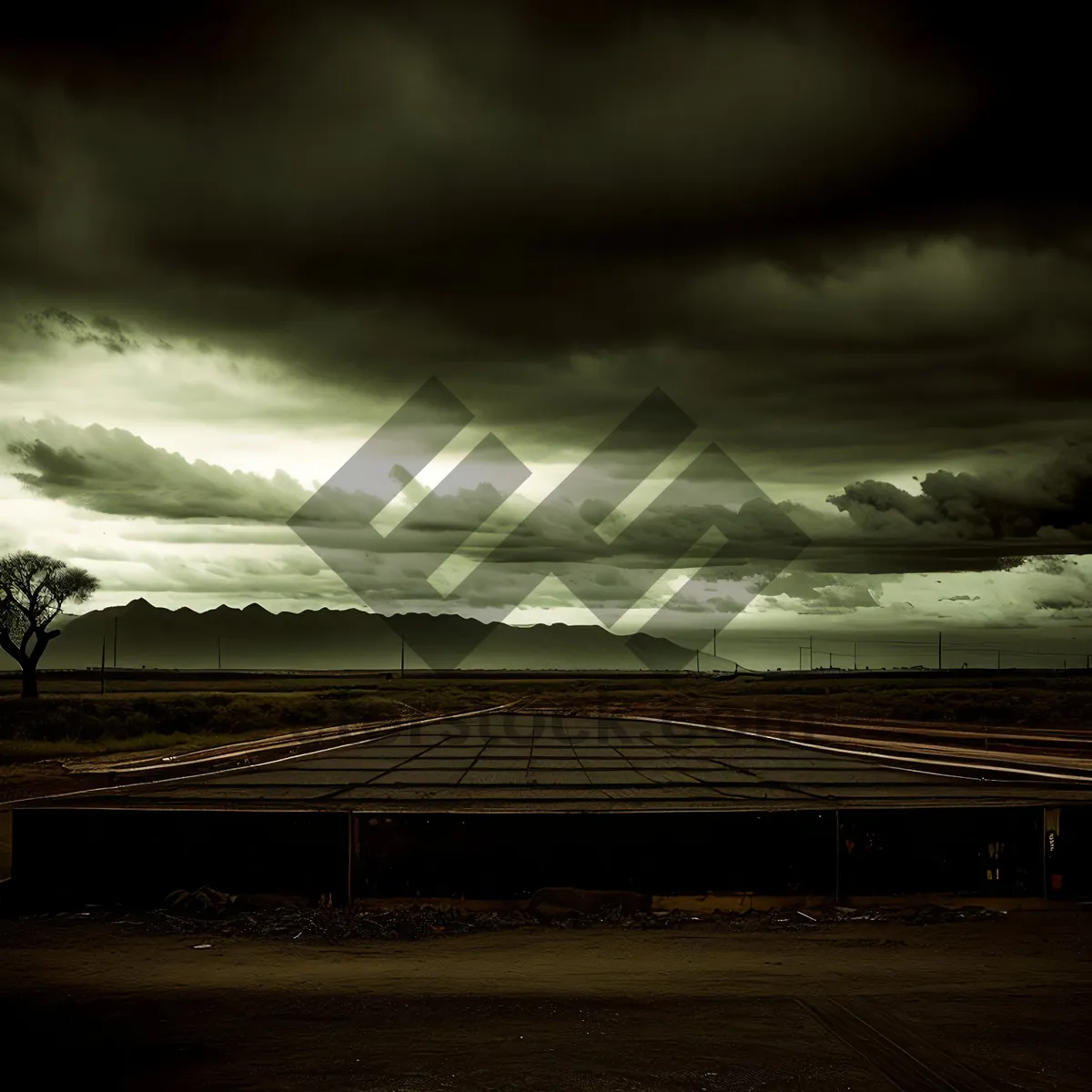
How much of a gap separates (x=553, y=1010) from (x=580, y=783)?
796 cm

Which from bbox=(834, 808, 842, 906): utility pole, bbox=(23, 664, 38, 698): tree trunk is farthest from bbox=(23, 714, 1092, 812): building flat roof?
bbox=(23, 664, 38, 698): tree trunk

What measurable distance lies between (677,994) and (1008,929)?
4727mm

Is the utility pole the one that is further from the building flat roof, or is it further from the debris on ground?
the building flat roof

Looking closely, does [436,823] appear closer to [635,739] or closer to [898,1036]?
[898,1036]

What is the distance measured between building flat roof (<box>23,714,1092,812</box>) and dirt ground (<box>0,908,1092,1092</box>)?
2.21 meters

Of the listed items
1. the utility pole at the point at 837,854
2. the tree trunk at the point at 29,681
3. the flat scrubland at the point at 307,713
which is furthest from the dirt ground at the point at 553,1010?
the tree trunk at the point at 29,681

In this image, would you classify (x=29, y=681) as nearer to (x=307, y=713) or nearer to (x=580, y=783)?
(x=307, y=713)

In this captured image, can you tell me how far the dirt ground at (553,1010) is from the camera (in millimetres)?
6184

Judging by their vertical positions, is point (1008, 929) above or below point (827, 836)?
below

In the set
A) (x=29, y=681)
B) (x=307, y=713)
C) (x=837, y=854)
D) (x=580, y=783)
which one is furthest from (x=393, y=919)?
(x=29, y=681)

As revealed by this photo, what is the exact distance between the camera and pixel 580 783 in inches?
602

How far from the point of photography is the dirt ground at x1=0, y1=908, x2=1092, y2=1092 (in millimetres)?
6184

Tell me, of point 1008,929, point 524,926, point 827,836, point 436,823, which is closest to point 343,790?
point 436,823

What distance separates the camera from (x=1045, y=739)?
115 feet
